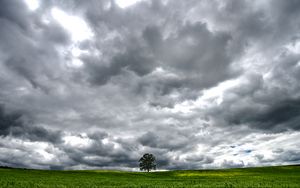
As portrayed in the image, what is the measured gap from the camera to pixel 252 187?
2766cm

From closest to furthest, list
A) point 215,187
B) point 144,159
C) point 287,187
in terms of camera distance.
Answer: point 287,187
point 215,187
point 144,159

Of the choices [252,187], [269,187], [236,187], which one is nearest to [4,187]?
[236,187]

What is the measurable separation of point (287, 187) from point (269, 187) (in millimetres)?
2033

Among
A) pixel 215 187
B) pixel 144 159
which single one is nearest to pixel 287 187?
pixel 215 187

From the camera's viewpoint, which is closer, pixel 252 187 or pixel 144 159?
pixel 252 187

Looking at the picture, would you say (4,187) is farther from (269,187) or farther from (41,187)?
(269,187)

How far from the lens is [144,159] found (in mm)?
143750

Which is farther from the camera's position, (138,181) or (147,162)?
(147,162)

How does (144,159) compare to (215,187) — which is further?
(144,159)

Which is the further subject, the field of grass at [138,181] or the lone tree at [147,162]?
the lone tree at [147,162]

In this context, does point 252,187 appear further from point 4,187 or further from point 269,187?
point 4,187

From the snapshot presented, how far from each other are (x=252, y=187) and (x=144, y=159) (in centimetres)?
11968

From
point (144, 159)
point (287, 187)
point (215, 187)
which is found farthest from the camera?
point (144, 159)

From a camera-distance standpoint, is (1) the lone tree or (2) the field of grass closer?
(2) the field of grass
